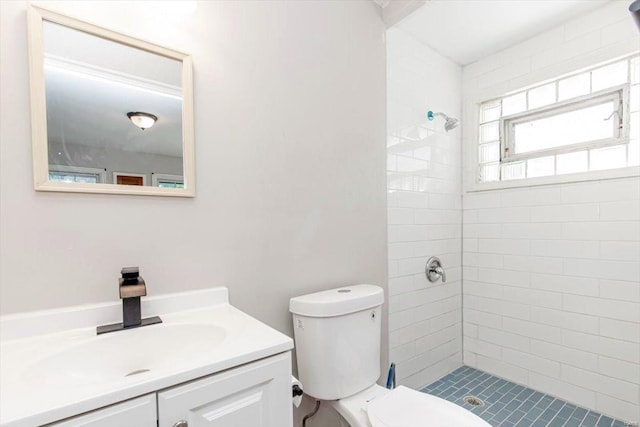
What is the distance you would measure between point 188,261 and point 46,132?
0.56 metres

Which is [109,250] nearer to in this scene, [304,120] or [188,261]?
[188,261]

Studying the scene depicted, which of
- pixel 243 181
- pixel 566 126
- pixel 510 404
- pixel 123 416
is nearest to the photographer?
pixel 123 416

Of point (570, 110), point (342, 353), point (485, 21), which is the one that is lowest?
point (342, 353)

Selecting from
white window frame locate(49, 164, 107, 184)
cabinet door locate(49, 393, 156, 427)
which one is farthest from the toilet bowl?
white window frame locate(49, 164, 107, 184)

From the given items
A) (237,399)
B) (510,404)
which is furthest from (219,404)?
(510,404)

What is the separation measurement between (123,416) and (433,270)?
1.86 metres

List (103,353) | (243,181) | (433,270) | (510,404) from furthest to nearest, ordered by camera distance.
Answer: (433,270) → (510,404) → (243,181) → (103,353)

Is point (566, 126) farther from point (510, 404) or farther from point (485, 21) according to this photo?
point (510, 404)

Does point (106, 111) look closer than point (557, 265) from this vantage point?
Yes

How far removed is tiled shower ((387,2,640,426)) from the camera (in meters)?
1.70

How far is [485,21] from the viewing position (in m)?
1.86

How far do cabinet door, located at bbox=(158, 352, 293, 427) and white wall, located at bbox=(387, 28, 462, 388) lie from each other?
1.13 m

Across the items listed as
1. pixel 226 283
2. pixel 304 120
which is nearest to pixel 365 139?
pixel 304 120

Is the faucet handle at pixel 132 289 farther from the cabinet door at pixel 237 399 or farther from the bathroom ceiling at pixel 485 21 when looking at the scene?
the bathroom ceiling at pixel 485 21
